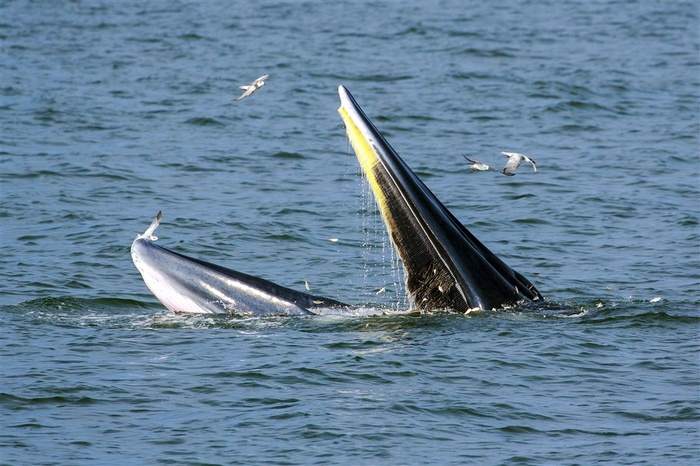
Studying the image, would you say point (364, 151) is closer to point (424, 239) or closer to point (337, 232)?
point (424, 239)

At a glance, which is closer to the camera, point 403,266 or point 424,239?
point 424,239

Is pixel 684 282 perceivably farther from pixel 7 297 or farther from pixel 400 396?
pixel 7 297

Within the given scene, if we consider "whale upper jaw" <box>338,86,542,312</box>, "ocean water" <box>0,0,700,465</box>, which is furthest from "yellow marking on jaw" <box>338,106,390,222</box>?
"ocean water" <box>0,0,700,465</box>

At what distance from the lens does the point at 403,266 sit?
11344 millimetres

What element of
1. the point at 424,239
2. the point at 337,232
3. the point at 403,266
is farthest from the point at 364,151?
the point at 337,232

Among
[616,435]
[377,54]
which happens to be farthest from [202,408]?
[377,54]

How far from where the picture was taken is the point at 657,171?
23281 millimetres

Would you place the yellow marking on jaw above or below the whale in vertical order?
above

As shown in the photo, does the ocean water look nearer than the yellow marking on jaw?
Yes

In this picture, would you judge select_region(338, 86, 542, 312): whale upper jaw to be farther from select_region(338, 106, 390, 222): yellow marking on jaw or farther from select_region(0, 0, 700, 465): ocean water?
select_region(0, 0, 700, 465): ocean water

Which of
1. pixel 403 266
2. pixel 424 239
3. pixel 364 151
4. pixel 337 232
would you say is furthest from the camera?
pixel 337 232

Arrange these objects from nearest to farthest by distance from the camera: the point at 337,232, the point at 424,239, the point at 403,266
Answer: the point at 424,239 < the point at 403,266 < the point at 337,232

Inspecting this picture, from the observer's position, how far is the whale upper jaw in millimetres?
10812

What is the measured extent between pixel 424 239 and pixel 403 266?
44 centimetres
